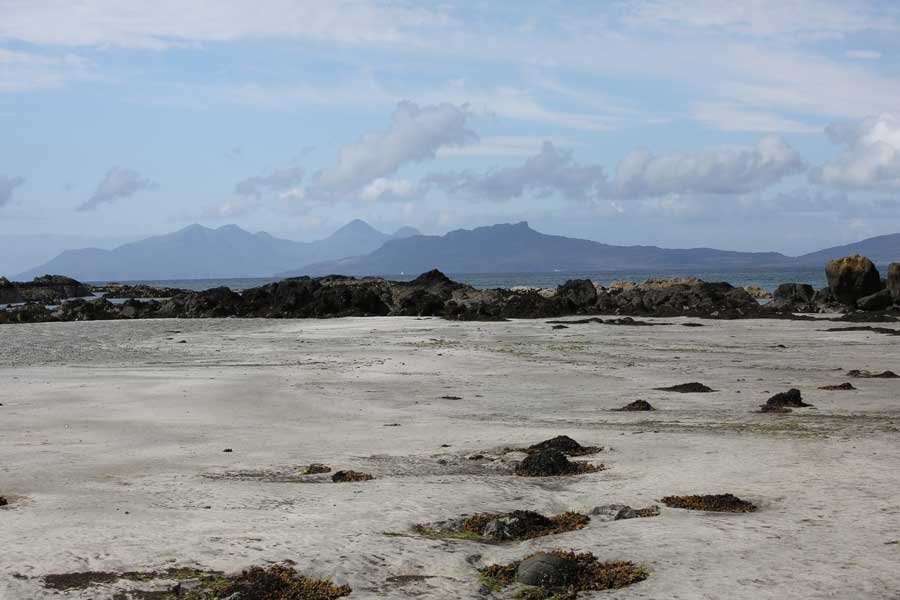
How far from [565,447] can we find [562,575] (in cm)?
602

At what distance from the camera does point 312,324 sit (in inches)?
1938

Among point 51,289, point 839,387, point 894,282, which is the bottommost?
point 839,387

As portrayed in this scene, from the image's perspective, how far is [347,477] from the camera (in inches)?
480

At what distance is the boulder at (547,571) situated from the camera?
7.96 m

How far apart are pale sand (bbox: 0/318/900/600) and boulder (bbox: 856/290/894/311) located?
23224 mm

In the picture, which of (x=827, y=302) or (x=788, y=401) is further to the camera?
(x=827, y=302)

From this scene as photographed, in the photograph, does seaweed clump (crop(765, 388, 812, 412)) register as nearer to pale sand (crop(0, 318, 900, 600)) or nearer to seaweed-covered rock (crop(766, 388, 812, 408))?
seaweed-covered rock (crop(766, 388, 812, 408))

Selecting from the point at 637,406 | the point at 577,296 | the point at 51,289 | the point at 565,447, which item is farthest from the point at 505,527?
the point at 51,289

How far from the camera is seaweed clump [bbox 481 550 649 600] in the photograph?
7.86 metres

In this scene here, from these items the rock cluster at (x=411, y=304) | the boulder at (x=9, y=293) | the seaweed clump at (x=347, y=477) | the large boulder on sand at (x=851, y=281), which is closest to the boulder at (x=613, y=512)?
the seaweed clump at (x=347, y=477)

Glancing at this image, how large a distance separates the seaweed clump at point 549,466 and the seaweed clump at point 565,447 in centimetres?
95

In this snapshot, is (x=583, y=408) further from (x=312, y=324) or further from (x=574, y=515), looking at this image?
(x=312, y=324)

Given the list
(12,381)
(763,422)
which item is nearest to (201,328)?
(12,381)

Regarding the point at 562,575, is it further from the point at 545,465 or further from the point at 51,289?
the point at 51,289
